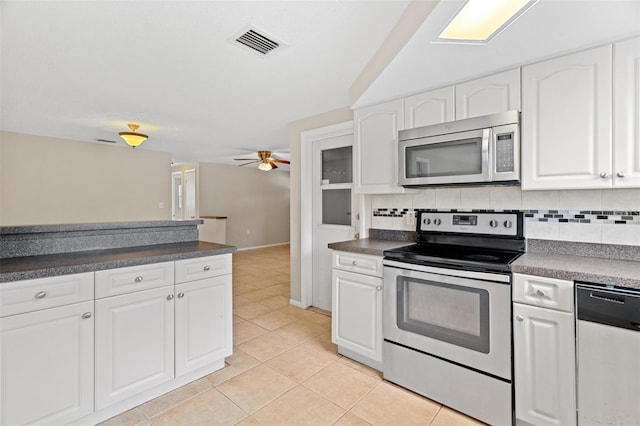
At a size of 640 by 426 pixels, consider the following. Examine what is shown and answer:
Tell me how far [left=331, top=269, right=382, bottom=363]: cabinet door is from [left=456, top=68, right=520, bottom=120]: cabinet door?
1355 mm

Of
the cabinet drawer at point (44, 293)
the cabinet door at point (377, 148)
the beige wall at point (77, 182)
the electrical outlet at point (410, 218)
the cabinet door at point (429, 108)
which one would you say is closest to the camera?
the cabinet drawer at point (44, 293)

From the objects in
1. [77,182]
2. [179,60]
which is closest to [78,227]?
[179,60]

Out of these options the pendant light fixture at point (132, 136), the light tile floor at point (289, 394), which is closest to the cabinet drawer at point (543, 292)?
the light tile floor at point (289, 394)

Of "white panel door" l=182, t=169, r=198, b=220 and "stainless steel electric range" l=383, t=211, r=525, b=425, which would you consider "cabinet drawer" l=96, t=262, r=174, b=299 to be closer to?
"stainless steel electric range" l=383, t=211, r=525, b=425

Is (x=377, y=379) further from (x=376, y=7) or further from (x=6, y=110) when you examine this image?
(x=6, y=110)

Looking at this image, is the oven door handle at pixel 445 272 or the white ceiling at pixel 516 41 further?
the oven door handle at pixel 445 272

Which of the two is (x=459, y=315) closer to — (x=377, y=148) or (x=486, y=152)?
(x=486, y=152)

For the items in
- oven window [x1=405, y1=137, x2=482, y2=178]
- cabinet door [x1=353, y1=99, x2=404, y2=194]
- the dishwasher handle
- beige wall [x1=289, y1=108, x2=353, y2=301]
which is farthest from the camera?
beige wall [x1=289, y1=108, x2=353, y2=301]

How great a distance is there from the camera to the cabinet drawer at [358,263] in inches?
86.3

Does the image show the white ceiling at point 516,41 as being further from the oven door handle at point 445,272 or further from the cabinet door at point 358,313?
the cabinet door at point 358,313

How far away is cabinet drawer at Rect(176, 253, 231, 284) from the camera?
2020mm

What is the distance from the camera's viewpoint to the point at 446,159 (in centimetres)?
214

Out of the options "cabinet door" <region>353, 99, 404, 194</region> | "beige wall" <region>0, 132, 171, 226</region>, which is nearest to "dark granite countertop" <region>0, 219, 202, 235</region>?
"cabinet door" <region>353, 99, 404, 194</region>

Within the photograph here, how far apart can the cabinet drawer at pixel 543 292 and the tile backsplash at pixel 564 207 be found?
62 centimetres
